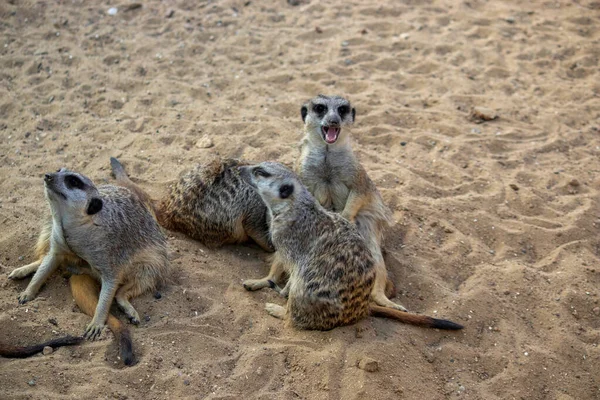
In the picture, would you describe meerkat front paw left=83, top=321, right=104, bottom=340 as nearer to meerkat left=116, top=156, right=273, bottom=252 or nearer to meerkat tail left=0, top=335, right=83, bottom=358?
meerkat tail left=0, top=335, right=83, bottom=358

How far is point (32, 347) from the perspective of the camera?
8.24ft

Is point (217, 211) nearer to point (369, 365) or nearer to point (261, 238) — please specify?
point (261, 238)

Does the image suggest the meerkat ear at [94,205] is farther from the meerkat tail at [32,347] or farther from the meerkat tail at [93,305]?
the meerkat tail at [32,347]

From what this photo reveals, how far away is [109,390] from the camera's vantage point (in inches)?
93.6

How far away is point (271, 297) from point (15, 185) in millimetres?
1636

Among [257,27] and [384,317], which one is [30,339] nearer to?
[384,317]

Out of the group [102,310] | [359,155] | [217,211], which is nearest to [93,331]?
[102,310]

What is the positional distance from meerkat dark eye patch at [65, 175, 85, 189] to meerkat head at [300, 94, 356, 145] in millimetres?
1257

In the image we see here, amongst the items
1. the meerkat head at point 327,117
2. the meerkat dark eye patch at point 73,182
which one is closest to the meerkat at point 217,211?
the meerkat head at point 327,117

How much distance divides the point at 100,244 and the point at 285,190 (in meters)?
0.85

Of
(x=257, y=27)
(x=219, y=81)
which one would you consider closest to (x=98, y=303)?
(x=219, y=81)

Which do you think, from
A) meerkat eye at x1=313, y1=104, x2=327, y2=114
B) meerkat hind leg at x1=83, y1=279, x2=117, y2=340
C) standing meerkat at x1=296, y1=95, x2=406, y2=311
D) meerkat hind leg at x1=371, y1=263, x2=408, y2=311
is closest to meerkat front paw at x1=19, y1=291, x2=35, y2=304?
meerkat hind leg at x1=83, y1=279, x2=117, y2=340

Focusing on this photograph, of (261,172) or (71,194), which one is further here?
(261,172)

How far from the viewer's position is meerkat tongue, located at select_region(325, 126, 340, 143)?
3.28 metres
